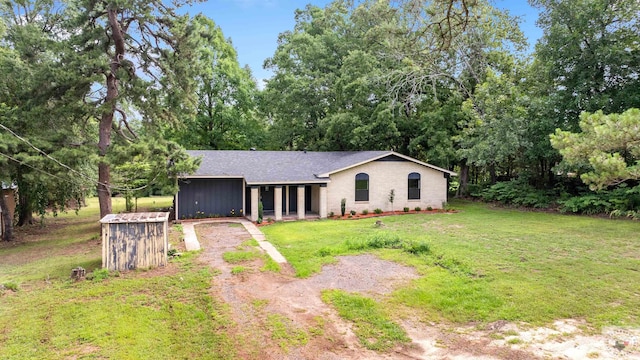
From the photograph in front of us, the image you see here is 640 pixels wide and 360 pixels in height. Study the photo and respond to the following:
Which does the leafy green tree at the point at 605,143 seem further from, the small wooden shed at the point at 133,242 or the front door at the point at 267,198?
the front door at the point at 267,198

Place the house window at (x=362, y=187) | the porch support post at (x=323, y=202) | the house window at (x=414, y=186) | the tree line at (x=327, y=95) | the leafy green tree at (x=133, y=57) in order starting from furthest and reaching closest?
the house window at (x=414, y=186), the house window at (x=362, y=187), the porch support post at (x=323, y=202), the leafy green tree at (x=133, y=57), the tree line at (x=327, y=95)

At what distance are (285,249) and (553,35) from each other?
17.1 metres

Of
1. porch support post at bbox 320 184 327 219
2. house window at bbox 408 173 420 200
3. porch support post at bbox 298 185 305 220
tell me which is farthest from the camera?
house window at bbox 408 173 420 200

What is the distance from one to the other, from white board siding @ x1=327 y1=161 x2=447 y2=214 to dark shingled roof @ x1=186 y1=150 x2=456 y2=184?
61 centimetres

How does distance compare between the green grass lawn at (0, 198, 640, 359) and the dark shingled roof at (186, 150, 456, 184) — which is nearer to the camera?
the green grass lawn at (0, 198, 640, 359)

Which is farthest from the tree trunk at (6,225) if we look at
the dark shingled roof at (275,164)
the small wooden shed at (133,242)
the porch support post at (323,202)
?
the porch support post at (323,202)

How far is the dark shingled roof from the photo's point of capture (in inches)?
664

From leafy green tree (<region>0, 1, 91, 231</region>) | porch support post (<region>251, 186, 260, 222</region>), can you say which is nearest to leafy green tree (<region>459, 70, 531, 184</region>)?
porch support post (<region>251, 186, 260, 222</region>)

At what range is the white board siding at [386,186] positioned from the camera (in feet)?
59.6

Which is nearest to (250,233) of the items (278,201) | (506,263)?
(278,201)

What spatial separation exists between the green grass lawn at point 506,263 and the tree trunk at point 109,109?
20.4ft

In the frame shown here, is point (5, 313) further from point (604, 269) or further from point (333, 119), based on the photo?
point (333, 119)

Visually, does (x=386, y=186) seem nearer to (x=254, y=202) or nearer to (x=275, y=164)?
(x=275, y=164)

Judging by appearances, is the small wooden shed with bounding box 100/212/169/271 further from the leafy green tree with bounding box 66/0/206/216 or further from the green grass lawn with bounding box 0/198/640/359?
the leafy green tree with bounding box 66/0/206/216
